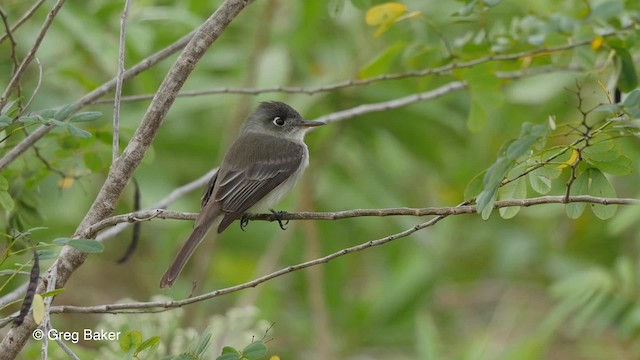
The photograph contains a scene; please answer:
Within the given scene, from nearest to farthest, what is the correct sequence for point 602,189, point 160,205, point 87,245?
point 87,245 → point 602,189 → point 160,205

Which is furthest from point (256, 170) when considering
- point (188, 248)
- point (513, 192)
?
point (513, 192)

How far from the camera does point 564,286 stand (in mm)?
5414

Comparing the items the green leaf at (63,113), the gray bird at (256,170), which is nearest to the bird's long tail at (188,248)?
the gray bird at (256,170)

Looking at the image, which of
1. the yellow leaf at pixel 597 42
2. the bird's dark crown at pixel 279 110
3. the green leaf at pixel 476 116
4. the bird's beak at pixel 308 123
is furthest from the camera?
the bird's dark crown at pixel 279 110

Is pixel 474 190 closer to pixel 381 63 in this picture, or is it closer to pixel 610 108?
pixel 610 108

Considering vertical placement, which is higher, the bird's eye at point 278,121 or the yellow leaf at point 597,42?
the yellow leaf at point 597,42

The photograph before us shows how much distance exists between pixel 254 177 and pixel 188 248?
881mm

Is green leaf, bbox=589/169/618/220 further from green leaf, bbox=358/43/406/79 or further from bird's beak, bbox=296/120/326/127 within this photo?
bird's beak, bbox=296/120/326/127

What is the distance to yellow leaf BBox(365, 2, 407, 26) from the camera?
4145 millimetres

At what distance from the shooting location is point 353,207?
6.65 metres

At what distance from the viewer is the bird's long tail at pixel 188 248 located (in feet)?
12.0

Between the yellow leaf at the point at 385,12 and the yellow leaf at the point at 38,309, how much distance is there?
205 centimetres

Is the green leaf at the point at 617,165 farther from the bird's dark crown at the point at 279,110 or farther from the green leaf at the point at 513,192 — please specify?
the bird's dark crown at the point at 279,110

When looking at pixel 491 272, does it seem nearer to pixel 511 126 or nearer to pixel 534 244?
pixel 534 244
